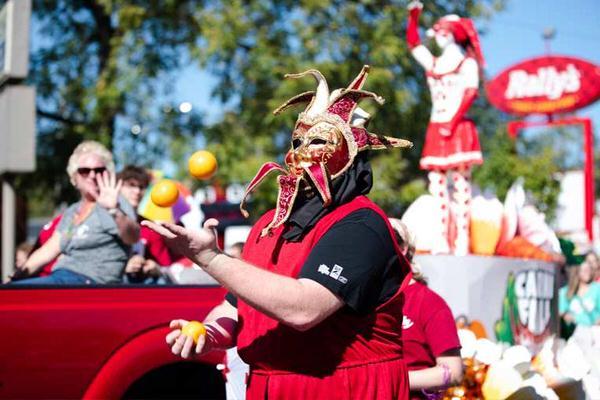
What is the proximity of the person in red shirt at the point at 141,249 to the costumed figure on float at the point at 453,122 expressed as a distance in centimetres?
A: 211

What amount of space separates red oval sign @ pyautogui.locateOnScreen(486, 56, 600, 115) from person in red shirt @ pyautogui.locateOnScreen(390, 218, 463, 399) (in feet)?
55.8

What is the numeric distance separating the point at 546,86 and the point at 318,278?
742 inches

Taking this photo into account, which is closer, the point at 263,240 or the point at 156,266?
the point at 263,240

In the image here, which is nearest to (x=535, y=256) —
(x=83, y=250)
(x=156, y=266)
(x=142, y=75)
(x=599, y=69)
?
(x=156, y=266)

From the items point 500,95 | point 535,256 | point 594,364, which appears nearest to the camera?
point 594,364

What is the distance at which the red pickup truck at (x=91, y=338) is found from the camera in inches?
151

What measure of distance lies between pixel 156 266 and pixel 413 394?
213 centimetres

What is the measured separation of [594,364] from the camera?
19.0ft

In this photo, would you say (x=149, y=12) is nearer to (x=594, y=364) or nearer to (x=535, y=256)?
(x=535, y=256)

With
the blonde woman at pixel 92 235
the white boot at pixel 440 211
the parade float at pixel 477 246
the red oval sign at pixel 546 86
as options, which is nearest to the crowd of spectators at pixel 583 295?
the parade float at pixel 477 246

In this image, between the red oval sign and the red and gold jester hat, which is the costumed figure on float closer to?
the red and gold jester hat

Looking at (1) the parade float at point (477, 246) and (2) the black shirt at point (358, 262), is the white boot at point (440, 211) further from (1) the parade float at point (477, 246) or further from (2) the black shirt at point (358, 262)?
(2) the black shirt at point (358, 262)

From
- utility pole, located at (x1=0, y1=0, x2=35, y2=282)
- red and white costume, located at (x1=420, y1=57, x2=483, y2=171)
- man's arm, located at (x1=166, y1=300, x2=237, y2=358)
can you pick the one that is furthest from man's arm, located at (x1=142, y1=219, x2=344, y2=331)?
utility pole, located at (x1=0, y1=0, x2=35, y2=282)

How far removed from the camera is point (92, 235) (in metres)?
4.89
